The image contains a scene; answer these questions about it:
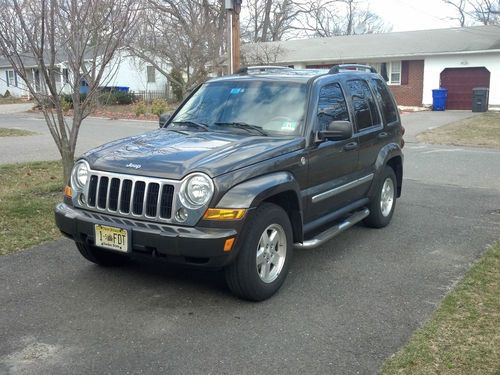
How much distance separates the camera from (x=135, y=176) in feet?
13.5

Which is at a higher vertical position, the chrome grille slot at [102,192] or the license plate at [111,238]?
the chrome grille slot at [102,192]

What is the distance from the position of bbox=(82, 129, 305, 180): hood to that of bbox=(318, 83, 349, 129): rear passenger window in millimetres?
542

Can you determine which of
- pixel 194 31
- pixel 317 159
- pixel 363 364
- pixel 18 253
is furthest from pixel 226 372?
pixel 194 31

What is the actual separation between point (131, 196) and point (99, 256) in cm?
113

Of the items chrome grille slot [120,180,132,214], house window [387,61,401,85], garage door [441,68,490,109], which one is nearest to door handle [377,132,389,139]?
chrome grille slot [120,180,132,214]

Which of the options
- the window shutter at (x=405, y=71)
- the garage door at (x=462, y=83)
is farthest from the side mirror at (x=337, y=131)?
the window shutter at (x=405, y=71)

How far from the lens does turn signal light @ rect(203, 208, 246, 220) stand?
12.8 feet

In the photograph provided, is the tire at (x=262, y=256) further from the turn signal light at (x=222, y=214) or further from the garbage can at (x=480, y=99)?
the garbage can at (x=480, y=99)

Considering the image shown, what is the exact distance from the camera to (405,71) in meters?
29.4

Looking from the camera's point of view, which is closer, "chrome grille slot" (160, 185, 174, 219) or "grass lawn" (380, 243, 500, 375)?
"grass lawn" (380, 243, 500, 375)

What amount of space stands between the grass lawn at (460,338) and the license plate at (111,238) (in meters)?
2.07

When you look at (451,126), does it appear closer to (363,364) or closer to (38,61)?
(38,61)

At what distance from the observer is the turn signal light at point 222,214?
12.8 feet

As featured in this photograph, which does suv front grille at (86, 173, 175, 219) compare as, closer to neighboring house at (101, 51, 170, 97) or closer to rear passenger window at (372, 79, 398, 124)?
rear passenger window at (372, 79, 398, 124)
